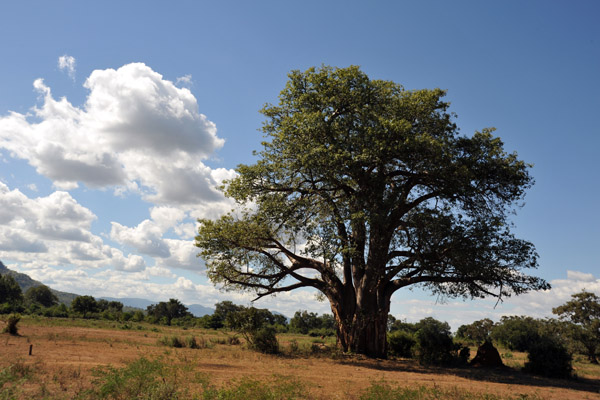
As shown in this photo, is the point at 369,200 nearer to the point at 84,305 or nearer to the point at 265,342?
the point at 265,342

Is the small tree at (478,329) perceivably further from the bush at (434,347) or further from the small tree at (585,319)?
the bush at (434,347)

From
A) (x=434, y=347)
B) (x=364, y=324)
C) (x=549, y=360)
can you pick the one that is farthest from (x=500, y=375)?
(x=364, y=324)

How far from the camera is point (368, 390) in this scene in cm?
1252

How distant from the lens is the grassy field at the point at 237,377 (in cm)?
1038

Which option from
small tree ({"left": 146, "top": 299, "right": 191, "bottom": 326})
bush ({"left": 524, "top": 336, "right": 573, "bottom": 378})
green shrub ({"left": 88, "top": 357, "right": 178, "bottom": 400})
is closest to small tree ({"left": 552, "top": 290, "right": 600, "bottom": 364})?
bush ({"left": 524, "top": 336, "right": 573, "bottom": 378})

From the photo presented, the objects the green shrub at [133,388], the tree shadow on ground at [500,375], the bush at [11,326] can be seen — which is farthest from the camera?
the bush at [11,326]

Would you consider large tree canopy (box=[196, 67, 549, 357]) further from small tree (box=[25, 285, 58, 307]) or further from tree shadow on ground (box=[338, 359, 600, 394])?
small tree (box=[25, 285, 58, 307])

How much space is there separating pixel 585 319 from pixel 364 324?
38.5m

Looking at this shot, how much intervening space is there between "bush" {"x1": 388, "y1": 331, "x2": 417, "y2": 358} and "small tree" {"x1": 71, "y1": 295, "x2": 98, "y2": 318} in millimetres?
61546

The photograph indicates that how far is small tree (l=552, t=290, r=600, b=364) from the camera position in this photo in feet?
138

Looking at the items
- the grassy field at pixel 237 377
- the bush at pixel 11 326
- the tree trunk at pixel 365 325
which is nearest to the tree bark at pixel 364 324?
the tree trunk at pixel 365 325

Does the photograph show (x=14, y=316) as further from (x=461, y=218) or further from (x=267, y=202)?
(x=461, y=218)

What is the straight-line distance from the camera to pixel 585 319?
4669 cm

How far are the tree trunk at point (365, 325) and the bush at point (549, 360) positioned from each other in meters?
7.48
